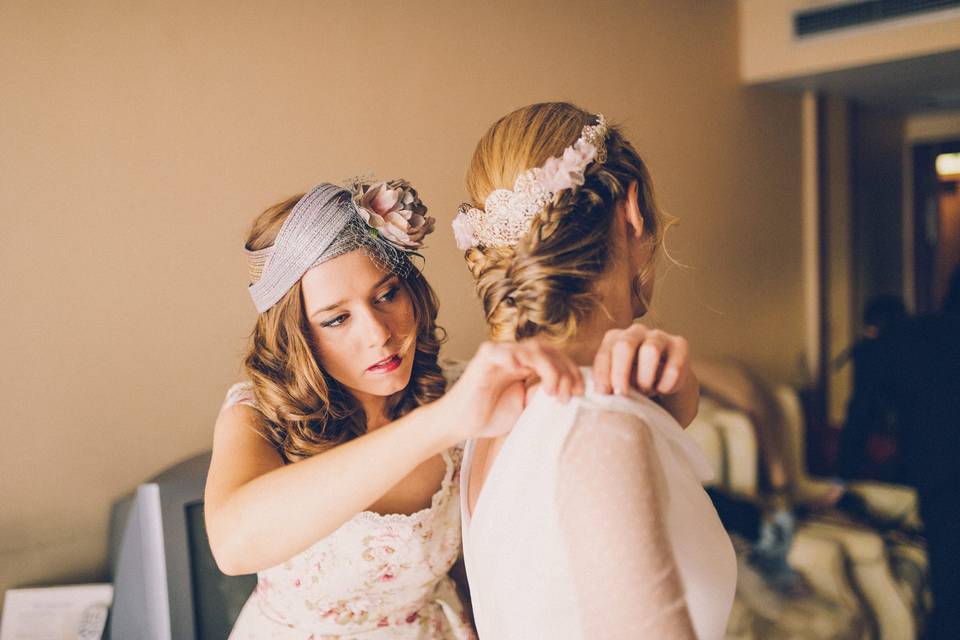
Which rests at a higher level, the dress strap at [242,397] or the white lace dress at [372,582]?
the dress strap at [242,397]

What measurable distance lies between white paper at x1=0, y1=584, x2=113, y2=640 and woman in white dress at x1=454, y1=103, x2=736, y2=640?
969 mm

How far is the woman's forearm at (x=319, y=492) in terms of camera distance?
800 mm

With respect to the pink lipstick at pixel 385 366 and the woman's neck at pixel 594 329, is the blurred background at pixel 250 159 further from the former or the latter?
the pink lipstick at pixel 385 366

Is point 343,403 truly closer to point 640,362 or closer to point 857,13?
point 640,362

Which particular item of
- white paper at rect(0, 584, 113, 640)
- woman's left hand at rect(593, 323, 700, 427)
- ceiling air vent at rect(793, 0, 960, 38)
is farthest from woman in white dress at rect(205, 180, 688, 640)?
ceiling air vent at rect(793, 0, 960, 38)

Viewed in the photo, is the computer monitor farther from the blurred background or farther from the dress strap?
the dress strap

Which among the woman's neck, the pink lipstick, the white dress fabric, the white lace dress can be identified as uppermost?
the woman's neck

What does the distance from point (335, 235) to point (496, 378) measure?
50cm

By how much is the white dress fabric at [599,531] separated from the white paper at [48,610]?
103cm

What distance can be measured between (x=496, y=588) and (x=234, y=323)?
1215mm

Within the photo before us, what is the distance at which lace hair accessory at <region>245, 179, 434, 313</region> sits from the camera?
1158mm

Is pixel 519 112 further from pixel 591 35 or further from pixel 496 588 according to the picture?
pixel 591 35

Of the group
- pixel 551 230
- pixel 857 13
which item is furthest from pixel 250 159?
pixel 857 13

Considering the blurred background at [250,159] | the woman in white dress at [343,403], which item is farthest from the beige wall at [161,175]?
the woman in white dress at [343,403]
